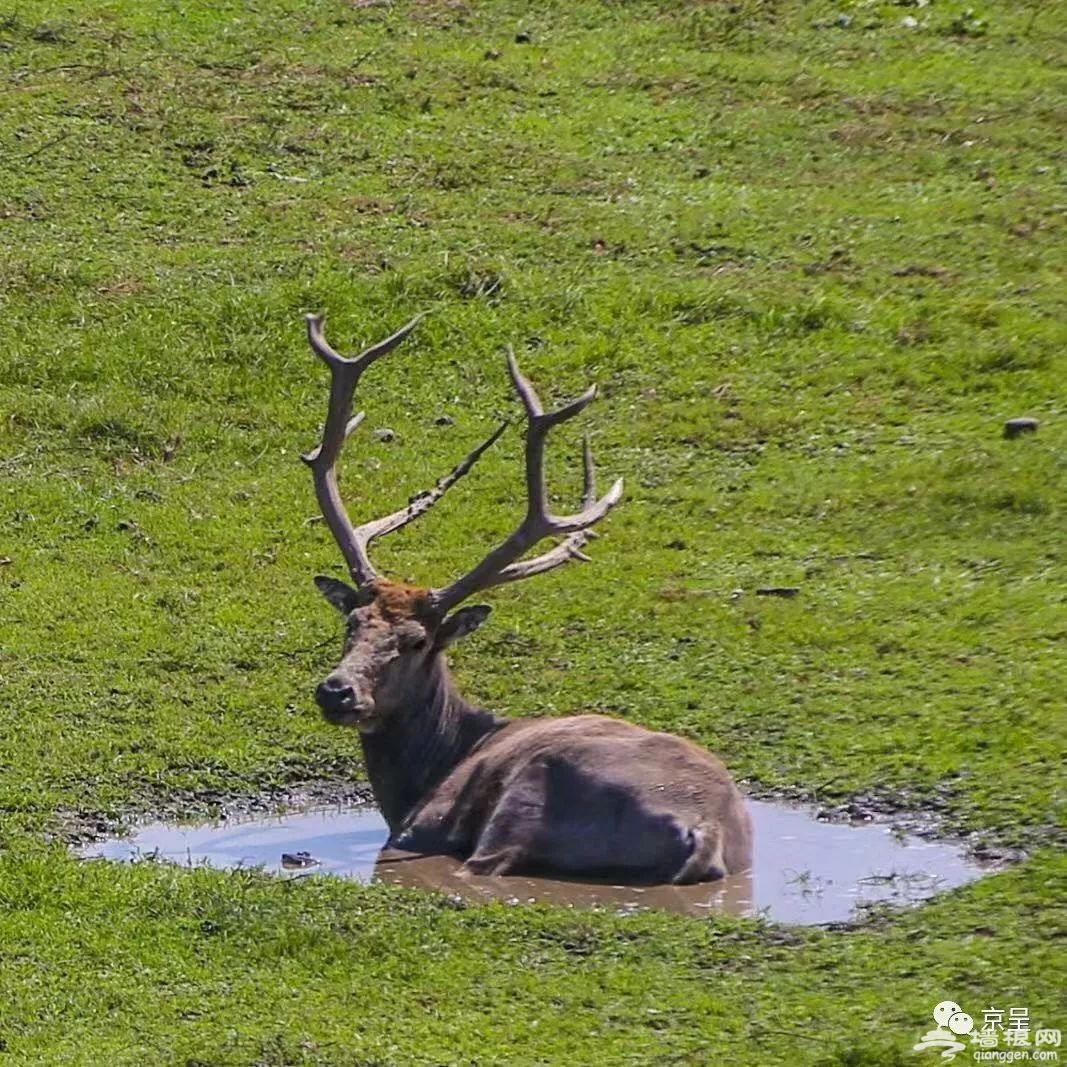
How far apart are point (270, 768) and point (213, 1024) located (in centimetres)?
302

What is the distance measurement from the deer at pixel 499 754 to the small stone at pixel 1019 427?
3921 mm

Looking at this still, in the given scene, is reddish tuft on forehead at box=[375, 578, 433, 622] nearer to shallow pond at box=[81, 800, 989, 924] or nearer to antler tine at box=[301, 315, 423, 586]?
antler tine at box=[301, 315, 423, 586]

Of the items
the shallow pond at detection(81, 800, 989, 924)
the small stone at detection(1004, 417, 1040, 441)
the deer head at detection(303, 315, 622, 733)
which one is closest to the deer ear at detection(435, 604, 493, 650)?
the deer head at detection(303, 315, 622, 733)

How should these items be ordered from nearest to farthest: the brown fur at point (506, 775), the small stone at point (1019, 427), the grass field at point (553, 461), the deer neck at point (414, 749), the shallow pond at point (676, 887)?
the grass field at point (553, 461) → the shallow pond at point (676, 887) → the brown fur at point (506, 775) → the deer neck at point (414, 749) → the small stone at point (1019, 427)

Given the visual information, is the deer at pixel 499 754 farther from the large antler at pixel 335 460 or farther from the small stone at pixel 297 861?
the small stone at pixel 297 861

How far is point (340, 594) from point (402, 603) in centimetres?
31

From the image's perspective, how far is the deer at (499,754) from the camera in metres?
9.13

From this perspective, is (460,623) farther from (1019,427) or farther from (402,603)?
(1019,427)

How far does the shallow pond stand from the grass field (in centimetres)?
25

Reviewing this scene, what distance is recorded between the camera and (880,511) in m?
13.1

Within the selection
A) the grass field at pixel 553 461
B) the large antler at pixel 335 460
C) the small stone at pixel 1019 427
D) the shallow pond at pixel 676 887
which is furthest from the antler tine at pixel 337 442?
the small stone at pixel 1019 427

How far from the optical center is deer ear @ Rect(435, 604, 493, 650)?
10125mm

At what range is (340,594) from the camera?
10.3 metres

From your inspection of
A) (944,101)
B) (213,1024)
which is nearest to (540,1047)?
(213,1024)
